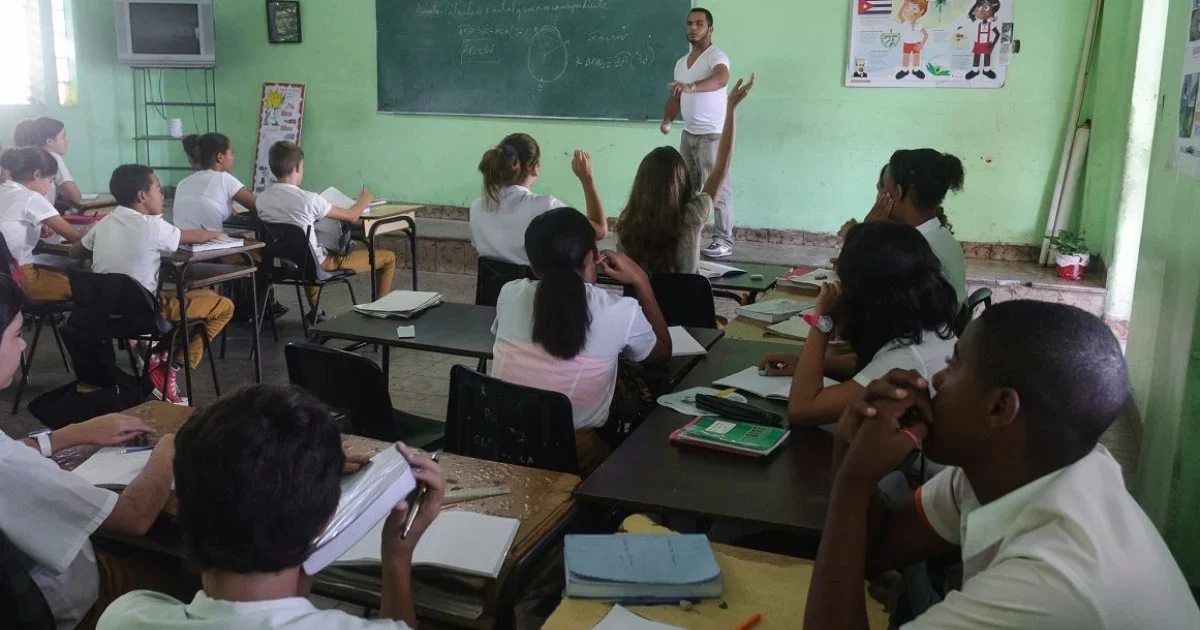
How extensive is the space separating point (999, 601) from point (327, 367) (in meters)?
2.07

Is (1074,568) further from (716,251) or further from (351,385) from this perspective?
(716,251)

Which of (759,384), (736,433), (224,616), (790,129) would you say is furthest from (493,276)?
(224,616)

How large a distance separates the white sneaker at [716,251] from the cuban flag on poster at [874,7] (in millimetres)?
1767

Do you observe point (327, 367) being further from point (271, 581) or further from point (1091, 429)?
point (1091, 429)

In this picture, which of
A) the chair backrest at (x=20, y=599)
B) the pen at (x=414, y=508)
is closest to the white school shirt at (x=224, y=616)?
the pen at (x=414, y=508)

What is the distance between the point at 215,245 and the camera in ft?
14.4

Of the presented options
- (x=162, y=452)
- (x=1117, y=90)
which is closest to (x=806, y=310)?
(x=162, y=452)

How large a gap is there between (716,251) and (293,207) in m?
2.71

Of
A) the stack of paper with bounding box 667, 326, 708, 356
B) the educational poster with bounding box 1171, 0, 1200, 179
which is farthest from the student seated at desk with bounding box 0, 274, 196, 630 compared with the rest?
the educational poster with bounding box 1171, 0, 1200, 179

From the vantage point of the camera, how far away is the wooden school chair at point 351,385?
259 cm

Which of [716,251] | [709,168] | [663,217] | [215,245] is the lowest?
[716,251]

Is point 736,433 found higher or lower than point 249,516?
lower

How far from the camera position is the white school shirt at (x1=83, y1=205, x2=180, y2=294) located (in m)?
4.12

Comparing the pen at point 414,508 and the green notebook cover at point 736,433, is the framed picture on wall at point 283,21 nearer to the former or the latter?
the green notebook cover at point 736,433
